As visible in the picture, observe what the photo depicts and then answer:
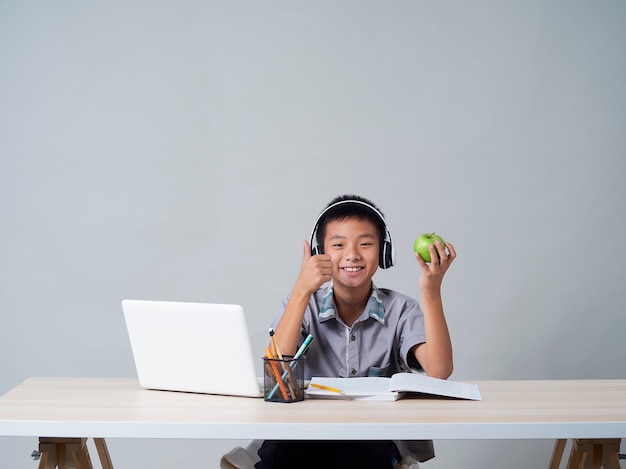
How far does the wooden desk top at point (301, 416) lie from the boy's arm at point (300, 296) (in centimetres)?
33

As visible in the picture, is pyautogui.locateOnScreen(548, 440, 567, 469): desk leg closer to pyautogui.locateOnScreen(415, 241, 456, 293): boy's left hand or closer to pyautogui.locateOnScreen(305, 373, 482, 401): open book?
pyautogui.locateOnScreen(305, 373, 482, 401): open book

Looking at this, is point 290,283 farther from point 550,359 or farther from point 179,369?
point 179,369

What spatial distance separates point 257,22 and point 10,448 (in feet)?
6.85

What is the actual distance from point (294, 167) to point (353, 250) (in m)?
1.36

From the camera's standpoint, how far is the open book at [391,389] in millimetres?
1716

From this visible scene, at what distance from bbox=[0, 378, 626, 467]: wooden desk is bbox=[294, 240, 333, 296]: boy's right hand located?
0.37 m

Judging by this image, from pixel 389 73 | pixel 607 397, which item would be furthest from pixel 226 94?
pixel 607 397

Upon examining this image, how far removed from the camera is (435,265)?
188 centimetres

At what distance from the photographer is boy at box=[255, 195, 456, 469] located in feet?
6.47

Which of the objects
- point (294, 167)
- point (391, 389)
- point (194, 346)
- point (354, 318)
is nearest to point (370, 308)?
point (354, 318)

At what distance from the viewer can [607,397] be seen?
178 cm

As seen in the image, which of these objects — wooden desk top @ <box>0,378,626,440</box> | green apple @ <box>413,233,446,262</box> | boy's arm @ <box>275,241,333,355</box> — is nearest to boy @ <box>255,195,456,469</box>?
boy's arm @ <box>275,241,333,355</box>

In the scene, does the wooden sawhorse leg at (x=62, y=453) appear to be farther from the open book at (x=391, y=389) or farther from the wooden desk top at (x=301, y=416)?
the open book at (x=391, y=389)

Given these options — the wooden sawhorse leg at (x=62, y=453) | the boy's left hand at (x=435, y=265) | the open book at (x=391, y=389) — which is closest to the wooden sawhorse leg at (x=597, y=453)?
the open book at (x=391, y=389)
